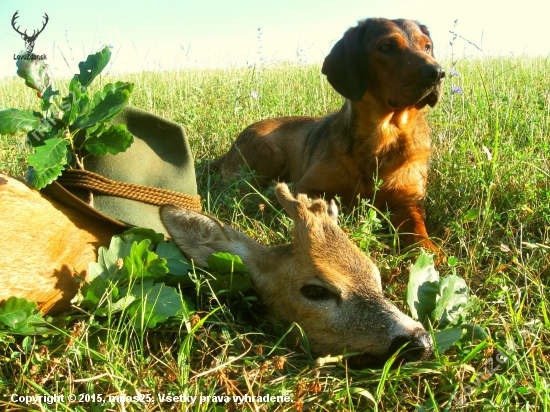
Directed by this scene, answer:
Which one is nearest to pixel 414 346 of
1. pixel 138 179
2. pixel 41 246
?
pixel 41 246

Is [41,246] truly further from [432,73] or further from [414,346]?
[432,73]

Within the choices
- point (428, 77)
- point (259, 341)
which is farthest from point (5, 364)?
point (428, 77)

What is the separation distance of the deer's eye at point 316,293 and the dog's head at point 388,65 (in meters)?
2.40

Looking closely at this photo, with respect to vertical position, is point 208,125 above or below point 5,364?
above

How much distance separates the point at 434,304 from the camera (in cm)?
254

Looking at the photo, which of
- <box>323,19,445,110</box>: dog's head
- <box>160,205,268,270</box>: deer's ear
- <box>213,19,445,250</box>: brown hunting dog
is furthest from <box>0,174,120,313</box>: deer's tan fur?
<box>323,19,445,110</box>: dog's head

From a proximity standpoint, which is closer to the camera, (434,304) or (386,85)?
(434,304)

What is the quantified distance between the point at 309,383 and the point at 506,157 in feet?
10.7

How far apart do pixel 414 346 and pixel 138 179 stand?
6.36ft

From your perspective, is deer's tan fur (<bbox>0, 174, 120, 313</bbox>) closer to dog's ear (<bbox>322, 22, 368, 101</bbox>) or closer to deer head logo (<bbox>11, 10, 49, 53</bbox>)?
deer head logo (<bbox>11, 10, 49, 53</bbox>)

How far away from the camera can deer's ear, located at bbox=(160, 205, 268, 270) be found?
2836 mm

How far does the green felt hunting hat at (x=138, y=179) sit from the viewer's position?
9.62 feet

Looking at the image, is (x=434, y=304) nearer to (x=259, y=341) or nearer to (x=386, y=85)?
(x=259, y=341)

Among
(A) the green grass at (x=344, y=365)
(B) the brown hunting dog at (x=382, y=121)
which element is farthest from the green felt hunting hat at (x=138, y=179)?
(B) the brown hunting dog at (x=382, y=121)
